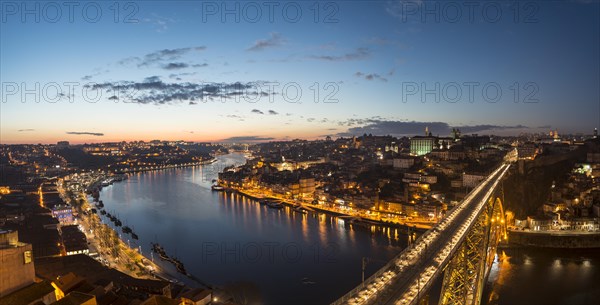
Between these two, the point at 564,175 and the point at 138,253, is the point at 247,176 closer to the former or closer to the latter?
the point at 138,253

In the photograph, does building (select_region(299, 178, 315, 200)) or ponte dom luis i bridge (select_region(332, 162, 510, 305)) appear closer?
ponte dom luis i bridge (select_region(332, 162, 510, 305))

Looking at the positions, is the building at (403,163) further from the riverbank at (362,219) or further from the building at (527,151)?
the building at (527,151)

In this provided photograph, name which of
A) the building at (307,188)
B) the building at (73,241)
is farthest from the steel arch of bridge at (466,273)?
the building at (307,188)

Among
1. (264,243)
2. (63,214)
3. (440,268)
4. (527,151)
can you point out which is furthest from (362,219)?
(527,151)

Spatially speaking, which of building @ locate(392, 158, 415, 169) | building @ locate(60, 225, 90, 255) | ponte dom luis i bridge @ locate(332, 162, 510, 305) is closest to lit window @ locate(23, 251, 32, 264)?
ponte dom luis i bridge @ locate(332, 162, 510, 305)

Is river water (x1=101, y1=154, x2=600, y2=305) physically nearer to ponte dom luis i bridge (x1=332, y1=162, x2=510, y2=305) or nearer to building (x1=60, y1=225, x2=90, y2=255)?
ponte dom luis i bridge (x1=332, y1=162, x2=510, y2=305)

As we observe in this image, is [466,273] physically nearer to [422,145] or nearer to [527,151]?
[422,145]
